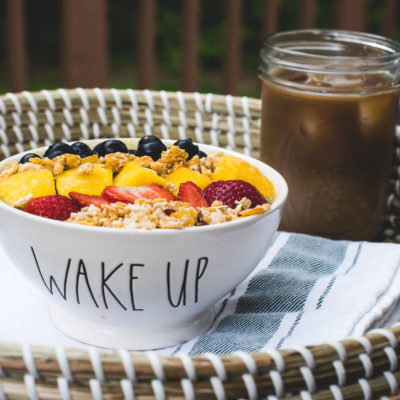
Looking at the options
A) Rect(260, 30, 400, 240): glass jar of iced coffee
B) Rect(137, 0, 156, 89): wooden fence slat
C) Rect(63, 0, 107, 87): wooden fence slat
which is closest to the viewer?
Rect(260, 30, 400, 240): glass jar of iced coffee

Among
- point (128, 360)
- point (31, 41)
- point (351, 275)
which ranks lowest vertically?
point (31, 41)

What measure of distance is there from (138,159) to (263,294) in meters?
0.19

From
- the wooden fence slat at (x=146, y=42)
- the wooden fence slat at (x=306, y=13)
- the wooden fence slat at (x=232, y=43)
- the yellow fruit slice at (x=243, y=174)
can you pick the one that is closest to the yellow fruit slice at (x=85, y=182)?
the yellow fruit slice at (x=243, y=174)

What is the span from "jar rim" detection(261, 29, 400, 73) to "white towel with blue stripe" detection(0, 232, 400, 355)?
222 millimetres

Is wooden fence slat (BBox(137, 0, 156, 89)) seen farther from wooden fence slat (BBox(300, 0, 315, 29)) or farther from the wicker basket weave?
the wicker basket weave

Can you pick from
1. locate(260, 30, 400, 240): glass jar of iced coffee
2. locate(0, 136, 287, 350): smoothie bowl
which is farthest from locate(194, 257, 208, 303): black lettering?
locate(260, 30, 400, 240): glass jar of iced coffee

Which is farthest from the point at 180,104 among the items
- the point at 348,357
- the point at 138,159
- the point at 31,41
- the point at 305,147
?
the point at 31,41

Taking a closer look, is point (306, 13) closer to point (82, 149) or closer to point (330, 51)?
point (330, 51)

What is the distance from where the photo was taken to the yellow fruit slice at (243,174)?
0.67m

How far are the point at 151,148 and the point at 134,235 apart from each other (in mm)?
171

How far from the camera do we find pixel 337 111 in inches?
34.2

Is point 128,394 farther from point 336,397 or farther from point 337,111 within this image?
point 337,111

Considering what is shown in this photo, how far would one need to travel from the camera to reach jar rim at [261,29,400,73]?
0.87m

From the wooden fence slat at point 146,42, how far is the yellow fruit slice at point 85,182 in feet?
3.60
